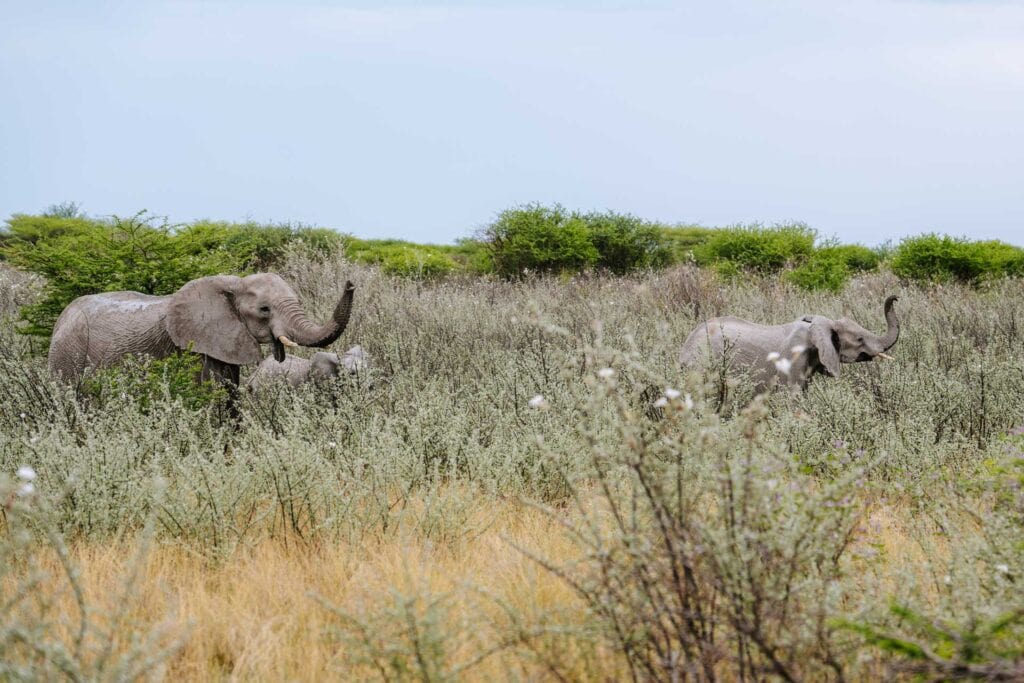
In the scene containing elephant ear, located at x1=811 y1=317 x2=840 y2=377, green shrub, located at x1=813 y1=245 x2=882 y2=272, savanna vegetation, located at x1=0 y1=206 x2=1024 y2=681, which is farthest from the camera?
green shrub, located at x1=813 y1=245 x2=882 y2=272

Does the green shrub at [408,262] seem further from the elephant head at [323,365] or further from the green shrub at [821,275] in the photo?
the elephant head at [323,365]

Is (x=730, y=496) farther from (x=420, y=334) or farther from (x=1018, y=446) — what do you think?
(x=420, y=334)

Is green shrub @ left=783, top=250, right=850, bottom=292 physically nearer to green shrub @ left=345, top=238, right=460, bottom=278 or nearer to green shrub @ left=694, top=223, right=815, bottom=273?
green shrub @ left=694, top=223, right=815, bottom=273

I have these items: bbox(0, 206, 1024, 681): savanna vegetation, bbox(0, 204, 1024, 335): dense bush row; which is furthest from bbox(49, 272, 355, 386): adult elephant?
bbox(0, 204, 1024, 335): dense bush row

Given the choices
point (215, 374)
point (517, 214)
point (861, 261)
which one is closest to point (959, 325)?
point (215, 374)

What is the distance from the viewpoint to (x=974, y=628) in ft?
7.38

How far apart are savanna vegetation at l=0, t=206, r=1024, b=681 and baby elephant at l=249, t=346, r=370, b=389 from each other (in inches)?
14.1

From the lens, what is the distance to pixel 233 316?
614cm

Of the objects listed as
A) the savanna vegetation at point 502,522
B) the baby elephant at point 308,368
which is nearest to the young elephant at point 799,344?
the savanna vegetation at point 502,522

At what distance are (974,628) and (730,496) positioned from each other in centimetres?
66

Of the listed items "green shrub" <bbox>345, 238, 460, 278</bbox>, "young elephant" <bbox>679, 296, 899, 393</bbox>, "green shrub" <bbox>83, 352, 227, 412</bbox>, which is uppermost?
"young elephant" <bbox>679, 296, 899, 393</bbox>

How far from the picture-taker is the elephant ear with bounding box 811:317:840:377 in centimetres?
684

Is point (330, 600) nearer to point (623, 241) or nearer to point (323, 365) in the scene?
point (323, 365)

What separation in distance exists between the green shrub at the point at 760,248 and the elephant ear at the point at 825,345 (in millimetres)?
14592
